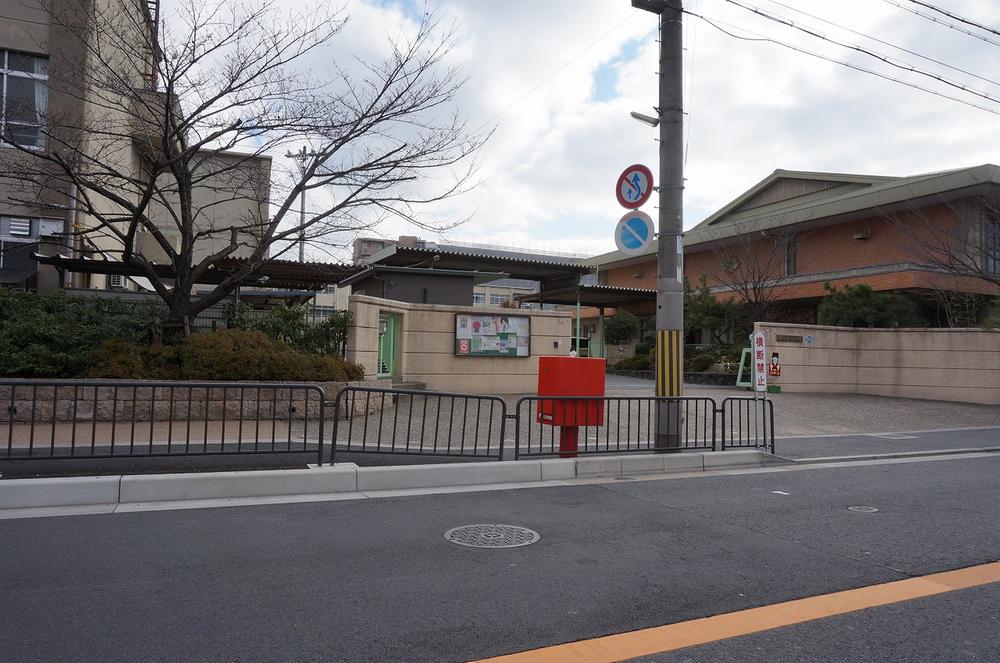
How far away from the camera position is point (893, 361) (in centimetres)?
2277

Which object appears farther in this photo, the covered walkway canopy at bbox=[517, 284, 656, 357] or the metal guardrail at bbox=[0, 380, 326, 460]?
the covered walkway canopy at bbox=[517, 284, 656, 357]

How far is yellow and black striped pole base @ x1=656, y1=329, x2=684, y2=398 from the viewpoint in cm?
1005

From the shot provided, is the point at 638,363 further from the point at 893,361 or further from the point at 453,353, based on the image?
the point at 453,353

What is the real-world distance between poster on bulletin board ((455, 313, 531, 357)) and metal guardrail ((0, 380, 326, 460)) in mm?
5968

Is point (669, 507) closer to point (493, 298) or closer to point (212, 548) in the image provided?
point (212, 548)

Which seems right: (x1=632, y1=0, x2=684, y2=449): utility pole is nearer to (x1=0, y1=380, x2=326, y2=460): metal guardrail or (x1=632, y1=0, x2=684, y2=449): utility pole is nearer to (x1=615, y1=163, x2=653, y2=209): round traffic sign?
(x1=615, y1=163, x2=653, y2=209): round traffic sign

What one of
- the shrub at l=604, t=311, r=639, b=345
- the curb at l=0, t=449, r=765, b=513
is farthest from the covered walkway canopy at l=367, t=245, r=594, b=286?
the curb at l=0, t=449, r=765, b=513

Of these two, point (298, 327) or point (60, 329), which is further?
point (298, 327)

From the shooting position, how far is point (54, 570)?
15.1 feet

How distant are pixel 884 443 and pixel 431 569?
35.4 feet

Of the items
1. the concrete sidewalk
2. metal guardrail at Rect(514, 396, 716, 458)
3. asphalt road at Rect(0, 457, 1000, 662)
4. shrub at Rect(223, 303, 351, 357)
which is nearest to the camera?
asphalt road at Rect(0, 457, 1000, 662)

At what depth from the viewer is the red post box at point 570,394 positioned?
8836mm

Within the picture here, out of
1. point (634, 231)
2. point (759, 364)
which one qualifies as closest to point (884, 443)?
point (759, 364)

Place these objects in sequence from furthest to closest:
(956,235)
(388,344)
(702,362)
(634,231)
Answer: (702,362) < (956,235) < (388,344) < (634,231)
